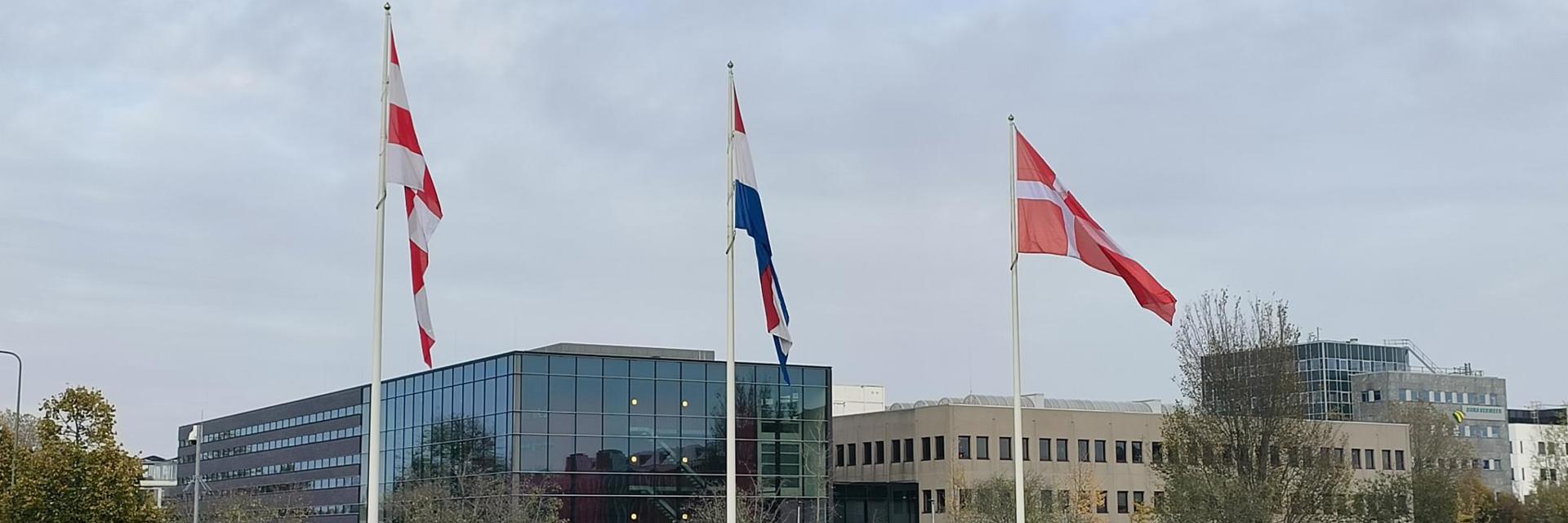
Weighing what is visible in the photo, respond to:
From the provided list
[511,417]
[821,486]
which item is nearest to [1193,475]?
[821,486]

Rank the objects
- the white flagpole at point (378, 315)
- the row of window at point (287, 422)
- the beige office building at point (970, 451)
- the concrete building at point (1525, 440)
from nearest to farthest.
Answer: the white flagpole at point (378, 315) → the beige office building at point (970, 451) → the row of window at point (287, 422) → the concrete building at point (1525, 440)

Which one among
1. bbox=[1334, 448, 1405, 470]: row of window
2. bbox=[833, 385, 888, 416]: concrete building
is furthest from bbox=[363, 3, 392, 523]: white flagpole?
bbox=[833, 385, 888, 416]: concrete building

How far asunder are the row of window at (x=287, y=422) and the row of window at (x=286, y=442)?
0.86 m

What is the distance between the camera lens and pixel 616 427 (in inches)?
3147

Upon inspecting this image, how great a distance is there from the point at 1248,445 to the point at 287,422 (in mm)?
71268

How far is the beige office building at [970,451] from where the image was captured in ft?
295

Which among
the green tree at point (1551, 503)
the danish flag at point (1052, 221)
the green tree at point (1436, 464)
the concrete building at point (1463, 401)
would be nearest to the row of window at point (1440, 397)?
the concrete building at point (1463, 401)

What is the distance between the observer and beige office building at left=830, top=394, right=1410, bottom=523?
90.1m

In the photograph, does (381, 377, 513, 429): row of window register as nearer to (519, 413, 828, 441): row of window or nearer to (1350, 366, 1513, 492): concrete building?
(519, 413, 828, 441): row of window

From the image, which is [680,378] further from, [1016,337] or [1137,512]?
[1016,337]

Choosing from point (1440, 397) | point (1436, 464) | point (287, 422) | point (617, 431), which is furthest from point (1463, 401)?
point (617, 431)

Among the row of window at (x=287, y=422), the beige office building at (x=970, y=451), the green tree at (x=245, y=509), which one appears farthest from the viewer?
the row of window at (x=287, y=422)

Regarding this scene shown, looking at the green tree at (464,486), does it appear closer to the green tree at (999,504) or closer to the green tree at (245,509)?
the green tree at (245,509)

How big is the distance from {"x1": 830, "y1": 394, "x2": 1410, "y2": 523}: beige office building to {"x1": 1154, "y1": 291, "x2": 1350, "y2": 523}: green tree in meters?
21.9
